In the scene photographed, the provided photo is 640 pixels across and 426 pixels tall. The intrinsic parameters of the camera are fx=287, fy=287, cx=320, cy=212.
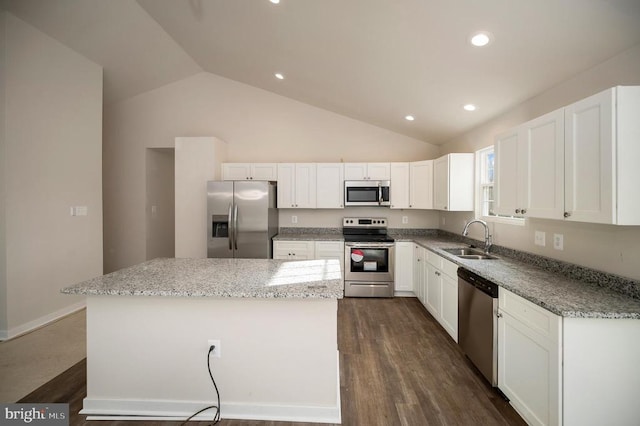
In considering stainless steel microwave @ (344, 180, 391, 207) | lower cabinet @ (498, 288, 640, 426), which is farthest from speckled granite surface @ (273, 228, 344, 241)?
lower cabinet @ (498, 288, 640, 426)

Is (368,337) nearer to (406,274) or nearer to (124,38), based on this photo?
(406,274)

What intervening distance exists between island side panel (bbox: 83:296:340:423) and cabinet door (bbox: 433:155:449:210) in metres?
2.63

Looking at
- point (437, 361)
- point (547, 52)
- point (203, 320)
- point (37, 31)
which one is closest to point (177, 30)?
point (37, 31)

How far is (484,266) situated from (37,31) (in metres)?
5.27

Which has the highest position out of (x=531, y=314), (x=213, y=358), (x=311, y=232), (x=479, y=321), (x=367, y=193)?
(x=367, y=193)

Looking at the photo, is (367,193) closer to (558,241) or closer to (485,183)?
(485,183)

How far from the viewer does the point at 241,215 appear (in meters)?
4.07

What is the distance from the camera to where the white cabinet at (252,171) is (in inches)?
179

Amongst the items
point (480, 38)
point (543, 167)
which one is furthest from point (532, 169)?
point (480, 38)

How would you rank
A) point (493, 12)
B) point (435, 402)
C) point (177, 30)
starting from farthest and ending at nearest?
point (177, 30) < point (435, 402) < point (493, 12)

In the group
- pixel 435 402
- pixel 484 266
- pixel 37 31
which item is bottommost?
pixel 435 402

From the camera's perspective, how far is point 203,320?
1.93 m

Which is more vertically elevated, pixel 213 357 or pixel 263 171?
pixel 263 171

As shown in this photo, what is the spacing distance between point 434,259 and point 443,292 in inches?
17.2
